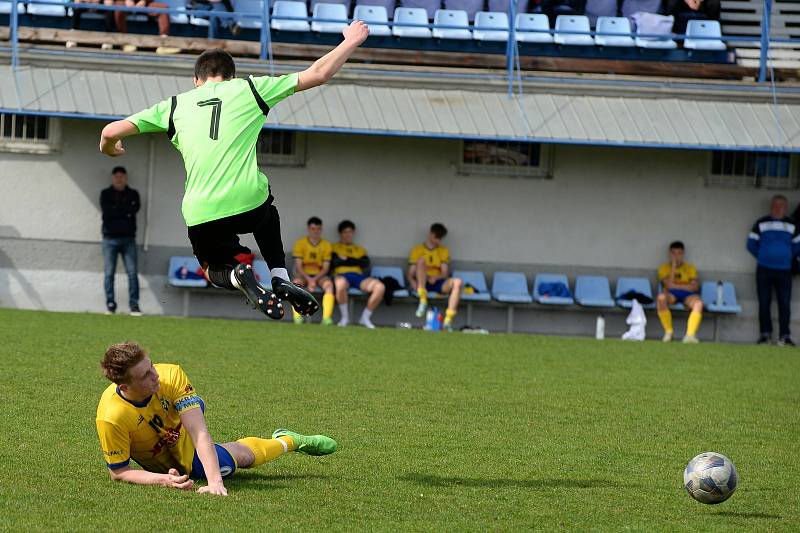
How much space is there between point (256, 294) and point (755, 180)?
48.0 feet

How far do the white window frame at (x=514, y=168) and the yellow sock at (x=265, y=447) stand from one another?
42.6 ft

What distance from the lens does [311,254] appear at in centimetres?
1886

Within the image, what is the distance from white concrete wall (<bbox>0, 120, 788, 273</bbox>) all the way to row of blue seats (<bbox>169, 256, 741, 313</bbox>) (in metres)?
A: 0.36

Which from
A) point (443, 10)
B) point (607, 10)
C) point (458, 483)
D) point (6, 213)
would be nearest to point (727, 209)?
point (607, 10)

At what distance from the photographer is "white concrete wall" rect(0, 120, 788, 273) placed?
19.5 metres

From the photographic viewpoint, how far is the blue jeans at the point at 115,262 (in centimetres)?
1862

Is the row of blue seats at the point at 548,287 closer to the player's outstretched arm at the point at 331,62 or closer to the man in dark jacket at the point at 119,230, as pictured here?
the man in dark jacket at the point at 119,230

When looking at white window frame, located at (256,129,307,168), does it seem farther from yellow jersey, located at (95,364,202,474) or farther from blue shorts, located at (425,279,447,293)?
yellow jersey, located at (95,364,202,474)

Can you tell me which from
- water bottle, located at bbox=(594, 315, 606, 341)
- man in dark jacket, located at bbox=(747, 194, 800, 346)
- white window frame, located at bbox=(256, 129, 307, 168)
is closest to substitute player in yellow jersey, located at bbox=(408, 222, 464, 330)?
water bottle, located at bbox=(594, 315, 606, 341)

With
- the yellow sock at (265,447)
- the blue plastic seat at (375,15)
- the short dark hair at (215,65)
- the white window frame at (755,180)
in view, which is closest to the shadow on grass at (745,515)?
the yellow sock at (265,447)

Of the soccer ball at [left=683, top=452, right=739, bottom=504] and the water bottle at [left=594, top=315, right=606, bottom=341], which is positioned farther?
the water bottle at [left=594, top=315, right=606, bottom=341]

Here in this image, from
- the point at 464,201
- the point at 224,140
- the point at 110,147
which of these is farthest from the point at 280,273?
the point at 464,201

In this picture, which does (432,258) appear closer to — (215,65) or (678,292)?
(678,292)

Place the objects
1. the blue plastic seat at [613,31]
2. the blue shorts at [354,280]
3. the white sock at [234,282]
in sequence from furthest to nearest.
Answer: the blue plastic seat at [613,31] → the blue shorts at [354,280] → the white sock at [234,282]
